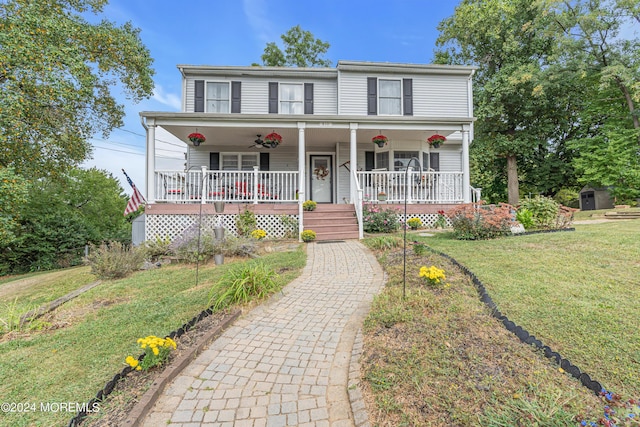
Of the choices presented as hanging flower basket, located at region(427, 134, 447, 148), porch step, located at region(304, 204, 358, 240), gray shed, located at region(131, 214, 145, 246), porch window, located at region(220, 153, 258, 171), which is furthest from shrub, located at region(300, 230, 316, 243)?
hanging flower basket, located at region(427, 134, 447, 148)

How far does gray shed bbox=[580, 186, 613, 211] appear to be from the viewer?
50.6ft

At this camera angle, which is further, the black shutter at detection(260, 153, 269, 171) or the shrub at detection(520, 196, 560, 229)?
the black shutter at detection(260, 153, 269, 171)

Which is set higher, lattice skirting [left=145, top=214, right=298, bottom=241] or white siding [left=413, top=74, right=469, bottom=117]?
white siding [left=413, top=74, right=469, bottom=117]

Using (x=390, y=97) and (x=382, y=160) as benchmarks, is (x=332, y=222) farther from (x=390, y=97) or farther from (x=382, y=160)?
(x=390, y=97)

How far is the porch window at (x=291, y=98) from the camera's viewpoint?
12383 mm

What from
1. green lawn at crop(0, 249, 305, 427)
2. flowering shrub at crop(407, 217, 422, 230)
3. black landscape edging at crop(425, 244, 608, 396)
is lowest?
green lawn at crop(0, 249, 305, 427)

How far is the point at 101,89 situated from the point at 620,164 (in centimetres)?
2358

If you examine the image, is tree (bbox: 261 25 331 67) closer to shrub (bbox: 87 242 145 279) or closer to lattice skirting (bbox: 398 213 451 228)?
lattice skirting (bbox: 398 213 451 228)

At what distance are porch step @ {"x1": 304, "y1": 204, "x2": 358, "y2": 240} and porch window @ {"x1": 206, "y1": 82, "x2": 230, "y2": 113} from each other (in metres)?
6.49

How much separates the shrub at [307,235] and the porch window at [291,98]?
6.51 m

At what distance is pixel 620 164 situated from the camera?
43.8 ft

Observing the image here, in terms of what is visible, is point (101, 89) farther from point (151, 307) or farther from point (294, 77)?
point (151, 307)

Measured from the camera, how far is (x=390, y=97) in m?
12.4

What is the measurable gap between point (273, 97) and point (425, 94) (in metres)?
6.67
